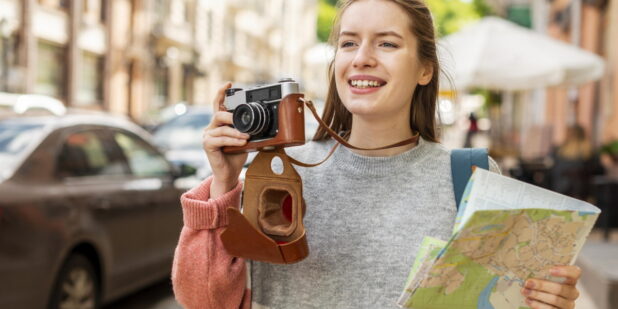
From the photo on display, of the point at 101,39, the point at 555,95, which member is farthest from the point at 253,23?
the point at 555,95

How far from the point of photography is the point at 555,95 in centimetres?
2067

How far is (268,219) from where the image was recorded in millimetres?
1845

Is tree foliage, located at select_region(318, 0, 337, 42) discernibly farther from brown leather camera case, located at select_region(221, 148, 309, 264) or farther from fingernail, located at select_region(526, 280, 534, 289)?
fingernail, located at select_region(526, 280, 534, 289)

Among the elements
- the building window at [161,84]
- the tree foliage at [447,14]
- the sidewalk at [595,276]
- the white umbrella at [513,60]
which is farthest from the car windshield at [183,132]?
the tree foliage at [447,14]

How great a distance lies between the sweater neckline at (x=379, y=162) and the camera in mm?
1928

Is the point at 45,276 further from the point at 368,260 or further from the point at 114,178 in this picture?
the point at 368,260

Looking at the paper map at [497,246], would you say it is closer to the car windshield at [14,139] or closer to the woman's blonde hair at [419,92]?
the woman's blonde hair at [419,92]

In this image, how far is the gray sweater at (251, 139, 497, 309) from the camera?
72.0 inches

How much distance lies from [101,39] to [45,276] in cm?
2091

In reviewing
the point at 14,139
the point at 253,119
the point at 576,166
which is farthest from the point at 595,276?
the point at 253,119

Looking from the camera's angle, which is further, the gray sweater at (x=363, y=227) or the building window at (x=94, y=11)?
the building window at (x=94, y=11)

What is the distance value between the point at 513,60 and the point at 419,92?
23.9ft

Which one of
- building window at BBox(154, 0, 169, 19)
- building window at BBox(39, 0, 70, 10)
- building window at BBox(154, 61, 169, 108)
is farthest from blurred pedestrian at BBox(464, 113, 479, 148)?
building window at BBox(154, 61, 169, 108)

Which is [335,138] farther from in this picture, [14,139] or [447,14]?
[447,14]
